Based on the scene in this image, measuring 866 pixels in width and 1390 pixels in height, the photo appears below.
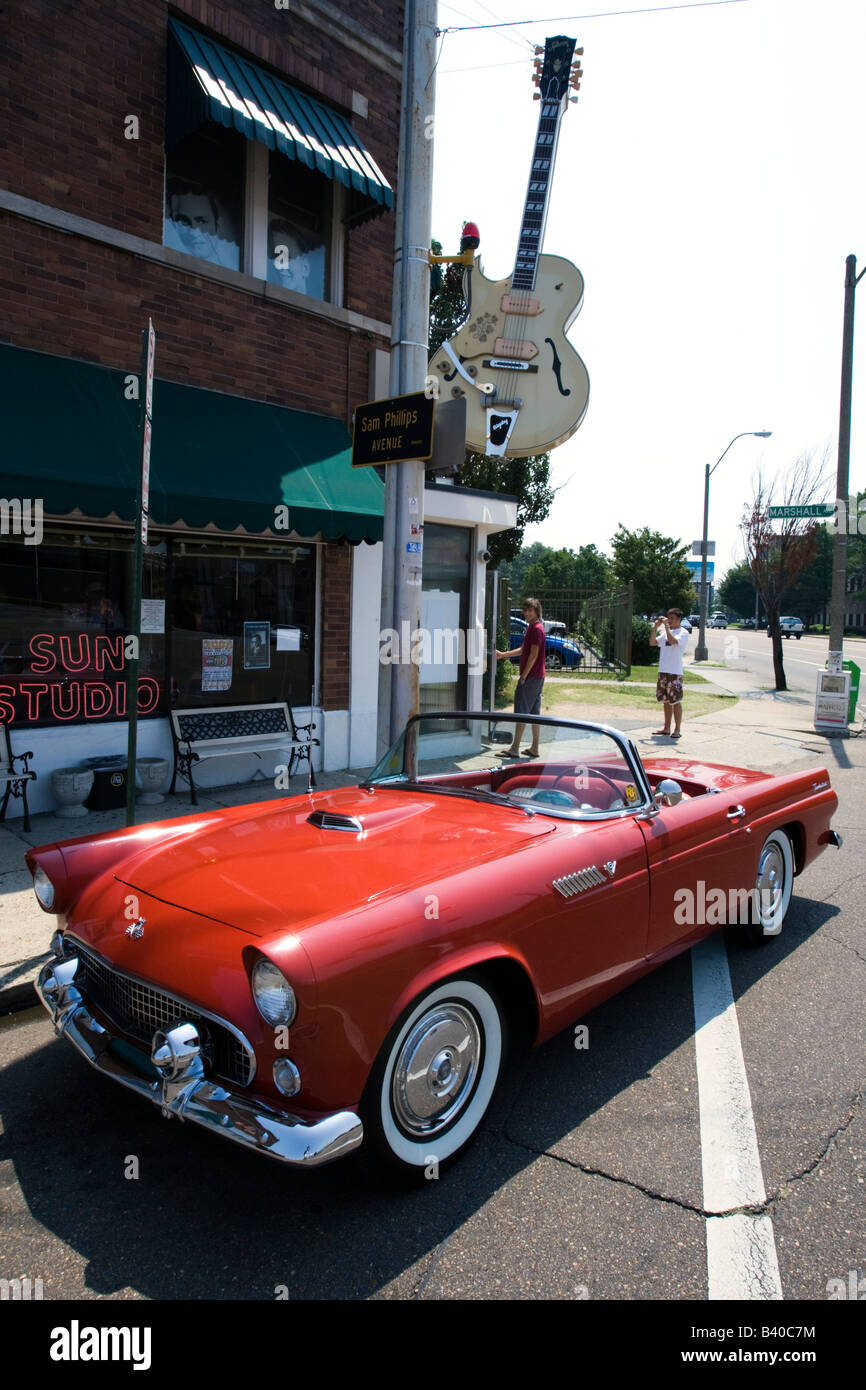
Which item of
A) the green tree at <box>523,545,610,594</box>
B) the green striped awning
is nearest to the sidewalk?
the green striped awning

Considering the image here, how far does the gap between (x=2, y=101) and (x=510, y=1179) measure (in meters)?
7.67

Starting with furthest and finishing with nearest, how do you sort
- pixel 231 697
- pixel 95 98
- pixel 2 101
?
pixel 231 697, pixel 95 98, pixel 2 101

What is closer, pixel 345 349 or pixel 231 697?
pixel 231 697

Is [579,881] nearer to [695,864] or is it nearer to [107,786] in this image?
[695,864]

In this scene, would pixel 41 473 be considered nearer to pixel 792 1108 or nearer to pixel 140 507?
pixel 140 507

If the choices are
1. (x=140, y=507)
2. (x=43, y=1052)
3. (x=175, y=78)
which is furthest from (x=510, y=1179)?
(x=175, y=78)

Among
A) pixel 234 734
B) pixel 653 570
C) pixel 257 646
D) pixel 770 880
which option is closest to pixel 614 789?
pixel 770 880

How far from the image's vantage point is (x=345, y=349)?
8672 mm

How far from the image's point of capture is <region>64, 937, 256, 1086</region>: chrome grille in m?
2.38

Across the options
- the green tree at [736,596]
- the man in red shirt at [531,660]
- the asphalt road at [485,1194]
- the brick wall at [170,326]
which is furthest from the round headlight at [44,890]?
the green tree at [736,596]

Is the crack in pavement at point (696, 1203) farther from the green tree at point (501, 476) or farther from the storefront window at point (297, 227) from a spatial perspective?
the green tree at point (501, 476)

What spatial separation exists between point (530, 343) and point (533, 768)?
7260mm

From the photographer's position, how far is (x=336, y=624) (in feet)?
28.7
